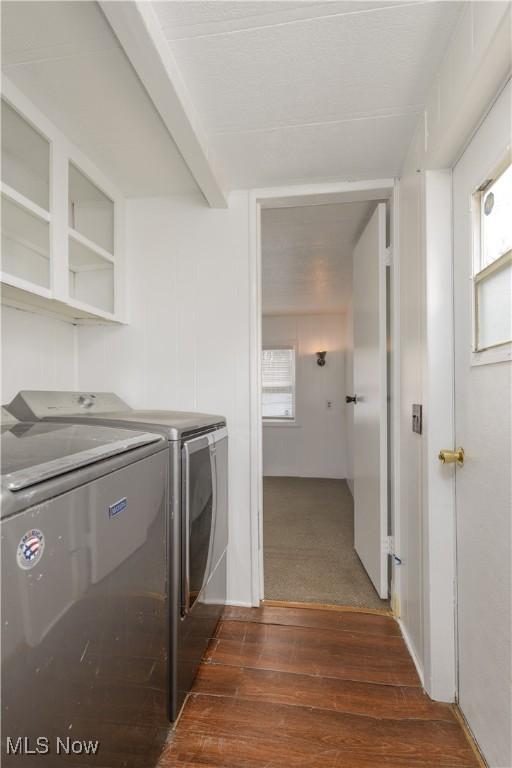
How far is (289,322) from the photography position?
5.25m

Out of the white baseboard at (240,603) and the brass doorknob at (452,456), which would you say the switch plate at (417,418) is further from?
the white baseboard at (240,603)

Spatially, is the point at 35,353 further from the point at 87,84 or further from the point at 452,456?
the point at 452,456

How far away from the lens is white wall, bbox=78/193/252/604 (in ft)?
6.54

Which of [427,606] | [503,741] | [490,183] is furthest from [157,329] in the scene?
[503,741]

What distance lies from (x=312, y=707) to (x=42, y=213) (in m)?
2.03

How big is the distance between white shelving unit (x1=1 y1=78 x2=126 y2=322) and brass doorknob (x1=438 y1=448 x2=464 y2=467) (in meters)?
Answer: 1.55

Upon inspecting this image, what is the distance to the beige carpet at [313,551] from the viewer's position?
208 cm

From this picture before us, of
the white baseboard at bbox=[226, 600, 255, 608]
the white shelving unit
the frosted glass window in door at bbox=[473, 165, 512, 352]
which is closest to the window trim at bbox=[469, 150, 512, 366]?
the frosted glass window in door at bbox=[473, 165, 512, 352]

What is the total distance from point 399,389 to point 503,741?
50.2 inches

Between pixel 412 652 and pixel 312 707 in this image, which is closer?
pixel 312 707

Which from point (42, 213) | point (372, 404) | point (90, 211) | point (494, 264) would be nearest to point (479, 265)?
point (494, 264)

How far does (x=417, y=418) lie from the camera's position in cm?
152

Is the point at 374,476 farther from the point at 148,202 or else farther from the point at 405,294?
the point at 148,202

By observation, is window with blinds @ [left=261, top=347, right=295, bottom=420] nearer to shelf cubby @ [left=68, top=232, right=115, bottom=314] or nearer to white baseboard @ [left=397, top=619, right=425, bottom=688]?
shelf cubby @ [left=68, top=232, right=115, bottom=314]
